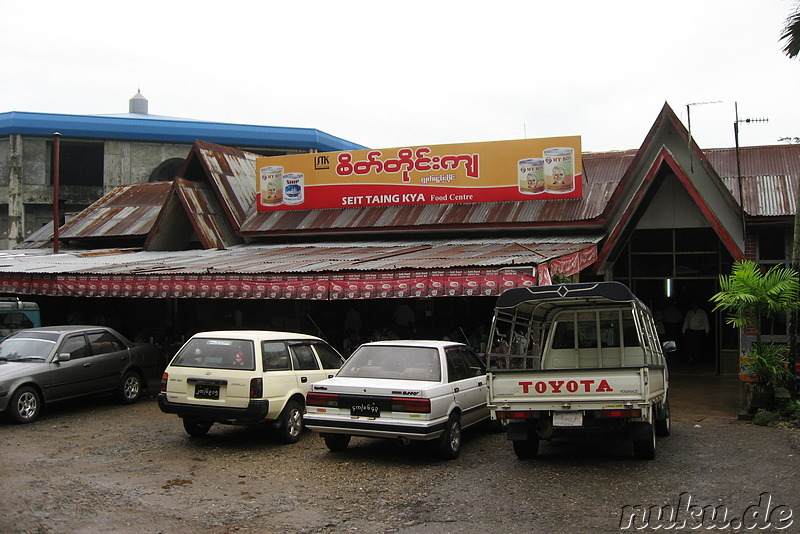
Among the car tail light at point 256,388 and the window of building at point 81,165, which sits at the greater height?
the window of building at point 81,165

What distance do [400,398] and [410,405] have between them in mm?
153

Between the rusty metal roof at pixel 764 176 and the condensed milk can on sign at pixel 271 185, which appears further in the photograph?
the condensed milk can on sign at pixel 271 185

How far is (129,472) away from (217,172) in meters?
15.3

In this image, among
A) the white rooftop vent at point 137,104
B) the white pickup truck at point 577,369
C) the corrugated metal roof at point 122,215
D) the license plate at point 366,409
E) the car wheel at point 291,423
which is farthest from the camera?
the white rooftop vent at point 137,104

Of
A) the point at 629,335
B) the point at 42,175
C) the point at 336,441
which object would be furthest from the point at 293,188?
the point at 42,175

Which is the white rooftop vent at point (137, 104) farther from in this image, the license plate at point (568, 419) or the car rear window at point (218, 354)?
the license plate at point (568, 419)

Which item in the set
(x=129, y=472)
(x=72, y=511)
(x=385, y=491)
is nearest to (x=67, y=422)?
(x=129, y=472)

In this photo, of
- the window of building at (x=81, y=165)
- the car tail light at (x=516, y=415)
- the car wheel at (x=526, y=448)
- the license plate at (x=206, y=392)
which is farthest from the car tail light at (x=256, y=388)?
the window of building at (x=81, y=165)

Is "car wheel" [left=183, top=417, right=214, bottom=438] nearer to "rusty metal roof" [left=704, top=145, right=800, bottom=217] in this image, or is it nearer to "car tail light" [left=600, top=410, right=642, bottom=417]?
"car tail light" [left=600, top=410, right=642, bottom=417]

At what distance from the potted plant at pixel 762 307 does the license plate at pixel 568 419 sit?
524cm

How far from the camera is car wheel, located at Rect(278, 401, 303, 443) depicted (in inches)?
419

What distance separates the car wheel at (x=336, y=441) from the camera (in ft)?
32.7

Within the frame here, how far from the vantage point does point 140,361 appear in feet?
48.9

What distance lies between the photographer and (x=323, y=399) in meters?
9.55
